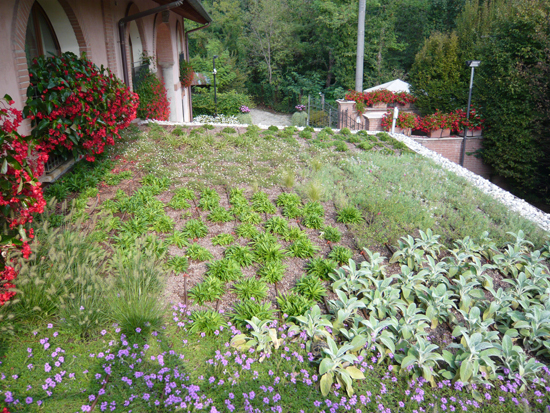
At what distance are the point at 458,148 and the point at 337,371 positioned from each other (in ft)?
42.6

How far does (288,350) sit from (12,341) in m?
1.89

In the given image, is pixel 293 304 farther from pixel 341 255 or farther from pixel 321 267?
pixel 341 255

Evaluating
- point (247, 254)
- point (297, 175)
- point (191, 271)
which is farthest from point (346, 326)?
point (297, 175)

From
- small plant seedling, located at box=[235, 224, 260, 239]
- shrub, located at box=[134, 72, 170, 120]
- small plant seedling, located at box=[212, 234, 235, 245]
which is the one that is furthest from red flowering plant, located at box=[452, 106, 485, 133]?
small plant seedling, located at box=[212, 234, 235, 245]

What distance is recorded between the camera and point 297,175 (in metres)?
6.43

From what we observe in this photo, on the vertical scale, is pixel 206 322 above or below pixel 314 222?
below

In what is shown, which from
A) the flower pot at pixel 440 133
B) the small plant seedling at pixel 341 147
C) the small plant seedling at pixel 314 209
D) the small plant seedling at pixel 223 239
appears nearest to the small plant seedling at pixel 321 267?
the small plant seedling at pixel 223 239

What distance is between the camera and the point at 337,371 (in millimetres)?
2744

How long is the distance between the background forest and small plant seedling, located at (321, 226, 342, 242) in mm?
10125

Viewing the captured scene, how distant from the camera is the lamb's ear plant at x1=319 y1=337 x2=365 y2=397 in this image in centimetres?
266

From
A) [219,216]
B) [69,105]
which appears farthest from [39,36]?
[219,216]

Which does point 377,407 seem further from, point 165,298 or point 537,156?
point 537,156

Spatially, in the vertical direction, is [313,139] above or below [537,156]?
above

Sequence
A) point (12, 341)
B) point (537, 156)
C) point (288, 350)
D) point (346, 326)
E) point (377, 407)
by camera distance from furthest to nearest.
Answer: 1. point (537, 156)
2. point (346, 326)
3. point (288, 350)
4. point (12, 341)
5. point (377, 407)
